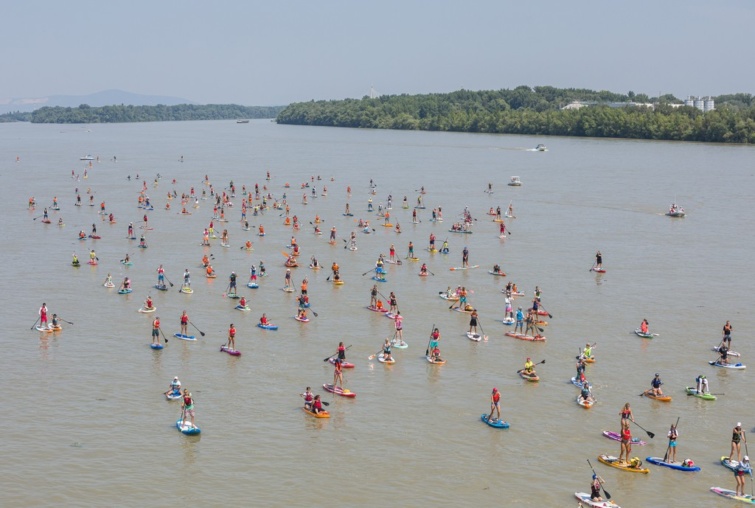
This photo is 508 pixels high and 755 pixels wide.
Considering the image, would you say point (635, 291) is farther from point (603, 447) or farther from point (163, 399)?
point (163, 399)

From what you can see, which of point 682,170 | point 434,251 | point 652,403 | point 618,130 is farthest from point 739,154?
point 652,403

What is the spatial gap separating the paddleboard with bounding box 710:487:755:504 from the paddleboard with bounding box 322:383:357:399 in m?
12.8

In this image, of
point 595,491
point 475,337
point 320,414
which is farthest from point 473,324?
point 595,491

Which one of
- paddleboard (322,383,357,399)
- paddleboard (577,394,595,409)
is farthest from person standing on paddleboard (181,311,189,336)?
paddleboard (577,394,595,409)

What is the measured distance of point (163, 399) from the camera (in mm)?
32594

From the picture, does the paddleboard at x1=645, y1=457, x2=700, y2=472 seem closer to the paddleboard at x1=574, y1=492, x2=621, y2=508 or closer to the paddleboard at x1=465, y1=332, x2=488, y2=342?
the paddleboard at x1=574, y1=492, x2=621, y2=508

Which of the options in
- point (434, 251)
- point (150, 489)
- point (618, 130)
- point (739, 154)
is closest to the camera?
point (150, 489)

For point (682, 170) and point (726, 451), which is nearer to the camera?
point (726, 451)

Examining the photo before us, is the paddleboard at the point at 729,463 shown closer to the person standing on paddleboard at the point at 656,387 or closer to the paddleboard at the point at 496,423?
the person standing on paddleboard at the point at 656,387

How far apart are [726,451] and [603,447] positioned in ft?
12.9

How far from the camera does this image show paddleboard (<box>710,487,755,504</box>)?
25266mm

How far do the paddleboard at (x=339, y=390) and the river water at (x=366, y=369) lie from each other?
0.32 meters

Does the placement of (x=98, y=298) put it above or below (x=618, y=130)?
below

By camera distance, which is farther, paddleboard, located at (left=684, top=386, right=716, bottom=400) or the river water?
paddleboard, located at (left=684, top=386, right=716, bottom=400)
